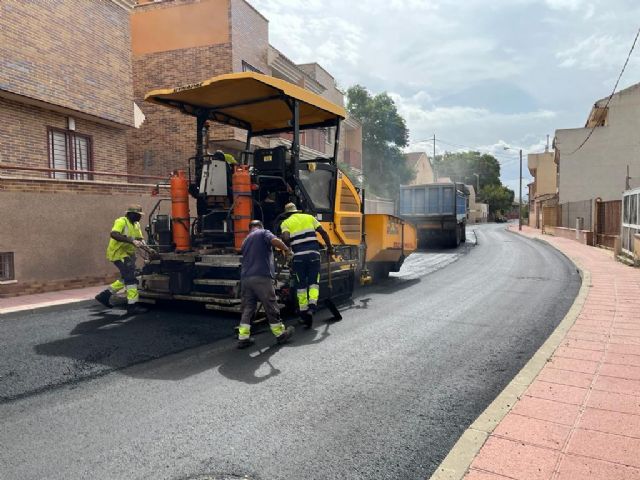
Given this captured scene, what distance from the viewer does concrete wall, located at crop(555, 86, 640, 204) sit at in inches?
1141

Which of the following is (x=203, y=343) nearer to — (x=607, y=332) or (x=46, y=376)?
(x=46, y=376)

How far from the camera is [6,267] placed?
8305 millimetres

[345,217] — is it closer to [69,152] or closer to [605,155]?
[69,152]

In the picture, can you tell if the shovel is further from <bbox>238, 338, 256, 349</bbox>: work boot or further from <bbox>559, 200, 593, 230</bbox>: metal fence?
<bbox>559, 200, 593, 230</bbox>: metal fence

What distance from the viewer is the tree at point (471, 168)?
260 feet

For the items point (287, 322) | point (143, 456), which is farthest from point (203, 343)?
point (143, 456)

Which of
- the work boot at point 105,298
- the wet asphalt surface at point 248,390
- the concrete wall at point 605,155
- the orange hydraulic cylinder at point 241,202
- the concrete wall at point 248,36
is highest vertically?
the concrete wall at point 248,36

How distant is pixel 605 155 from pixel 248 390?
1284 inches

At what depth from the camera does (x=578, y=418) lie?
339 centimetres

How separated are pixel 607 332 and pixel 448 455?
391cm

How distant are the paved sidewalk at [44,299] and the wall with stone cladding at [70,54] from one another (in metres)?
4.47

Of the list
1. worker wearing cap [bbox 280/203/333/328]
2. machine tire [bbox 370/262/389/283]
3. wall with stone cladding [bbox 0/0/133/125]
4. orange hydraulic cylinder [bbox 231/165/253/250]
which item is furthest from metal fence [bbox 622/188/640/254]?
wall with stone cladding [bbox 0/0/133/125]

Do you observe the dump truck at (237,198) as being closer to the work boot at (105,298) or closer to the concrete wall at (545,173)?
the work boot at (105,298)

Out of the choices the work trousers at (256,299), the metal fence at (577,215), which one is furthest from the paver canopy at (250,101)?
the metal fence at (577,215)
